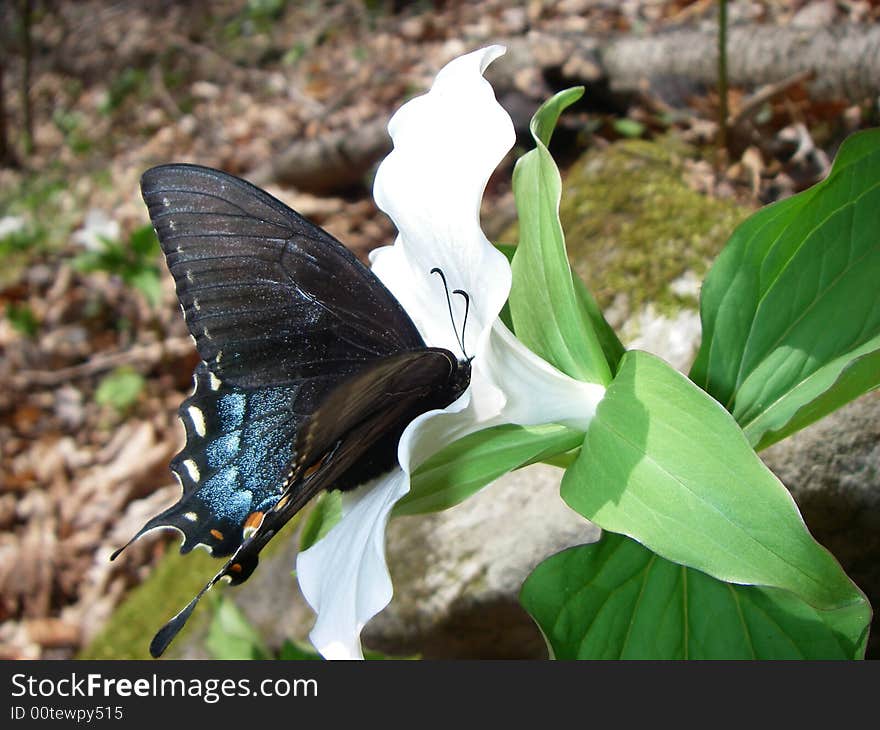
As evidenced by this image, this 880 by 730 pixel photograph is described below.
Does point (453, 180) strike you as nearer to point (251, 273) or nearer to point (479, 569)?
point (251, 273)

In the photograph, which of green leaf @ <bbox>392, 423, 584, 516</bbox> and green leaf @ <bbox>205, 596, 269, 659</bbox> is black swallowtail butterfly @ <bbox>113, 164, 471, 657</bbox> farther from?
green leaf @ <bbox>205, 596, 269, 659</bbox>

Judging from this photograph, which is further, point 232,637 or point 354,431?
point 232,637

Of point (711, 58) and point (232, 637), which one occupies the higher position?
point (711, 58)

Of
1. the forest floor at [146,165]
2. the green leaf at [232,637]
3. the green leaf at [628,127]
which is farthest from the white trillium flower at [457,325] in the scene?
the green leaf at [628,127]

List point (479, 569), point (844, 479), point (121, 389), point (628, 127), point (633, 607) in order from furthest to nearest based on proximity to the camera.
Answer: point (121, 389) → point (628, 127) → point (479, 569) → point (844, 479) → point (633, 607)

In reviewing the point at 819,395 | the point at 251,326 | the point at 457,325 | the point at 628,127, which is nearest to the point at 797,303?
the point at 819,395

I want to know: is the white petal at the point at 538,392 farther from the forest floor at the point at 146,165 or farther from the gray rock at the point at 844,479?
the forest floor at the point at 146,165

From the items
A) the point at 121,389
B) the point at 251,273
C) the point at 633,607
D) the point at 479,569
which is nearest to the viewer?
the point at 633,607
